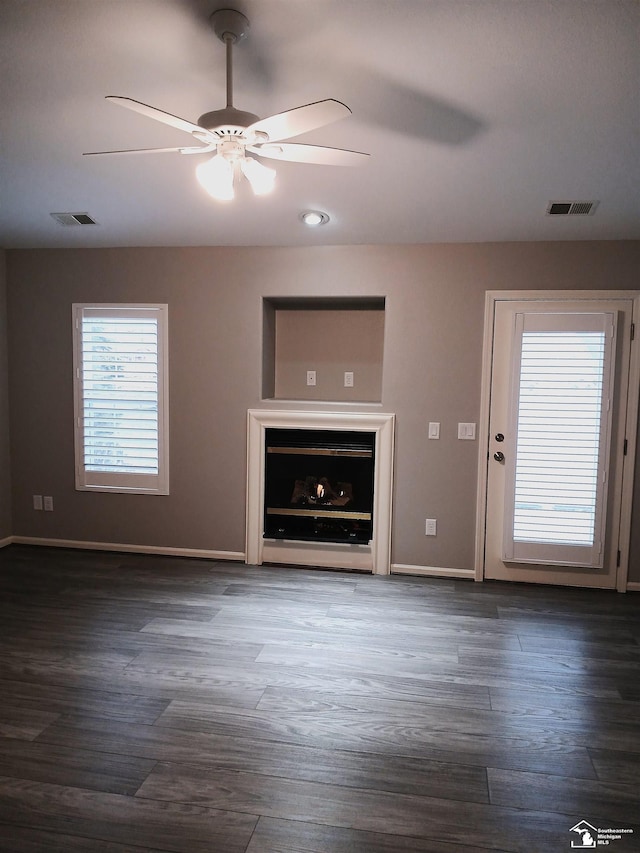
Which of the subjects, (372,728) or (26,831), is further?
(372,728)

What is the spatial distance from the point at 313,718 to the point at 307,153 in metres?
2.39

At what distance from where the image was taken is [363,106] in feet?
8.20

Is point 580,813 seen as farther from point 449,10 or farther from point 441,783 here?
point 449,10

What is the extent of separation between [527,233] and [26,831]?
4.08 m

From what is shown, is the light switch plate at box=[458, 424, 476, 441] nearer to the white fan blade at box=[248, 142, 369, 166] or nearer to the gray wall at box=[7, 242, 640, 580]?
the gray wall at box=[7, 242, 640, 580]

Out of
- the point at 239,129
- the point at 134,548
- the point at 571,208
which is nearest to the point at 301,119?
the point at 239,129

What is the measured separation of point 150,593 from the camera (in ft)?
12.5

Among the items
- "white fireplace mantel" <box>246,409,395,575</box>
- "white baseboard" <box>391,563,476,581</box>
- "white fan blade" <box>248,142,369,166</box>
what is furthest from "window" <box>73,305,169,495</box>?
"white fan blade" <box>248,142,369,166</box>

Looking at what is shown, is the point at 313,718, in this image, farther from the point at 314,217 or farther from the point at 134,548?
the point at 314,217

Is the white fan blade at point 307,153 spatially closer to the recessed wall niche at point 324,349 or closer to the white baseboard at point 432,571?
the recessed wall niche at point 324,349

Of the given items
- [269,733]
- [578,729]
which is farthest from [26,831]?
[578,729]

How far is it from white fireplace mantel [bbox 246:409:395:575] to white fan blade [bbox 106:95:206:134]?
251cm

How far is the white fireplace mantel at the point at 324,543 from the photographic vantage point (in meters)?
4.25

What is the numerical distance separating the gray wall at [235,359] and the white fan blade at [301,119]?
2.20 meters
